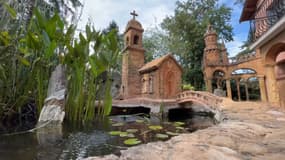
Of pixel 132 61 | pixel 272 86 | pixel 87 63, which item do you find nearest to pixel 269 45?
pixel 272 86

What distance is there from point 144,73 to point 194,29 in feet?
29.9

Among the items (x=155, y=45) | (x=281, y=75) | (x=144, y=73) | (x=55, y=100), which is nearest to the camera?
(x=55, y=100)

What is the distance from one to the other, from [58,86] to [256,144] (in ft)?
15.1

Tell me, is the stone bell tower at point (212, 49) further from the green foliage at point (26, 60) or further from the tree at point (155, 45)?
the green foliage at point (26, 60)

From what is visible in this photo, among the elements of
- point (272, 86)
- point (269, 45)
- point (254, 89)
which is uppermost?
point (269, 45)

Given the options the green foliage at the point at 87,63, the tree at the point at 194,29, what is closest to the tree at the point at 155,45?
the tree at the point at 194,29

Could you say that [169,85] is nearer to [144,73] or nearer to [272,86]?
[144,73]

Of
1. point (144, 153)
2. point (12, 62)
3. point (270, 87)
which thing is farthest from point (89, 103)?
point (270, 87)

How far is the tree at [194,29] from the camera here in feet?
60.1

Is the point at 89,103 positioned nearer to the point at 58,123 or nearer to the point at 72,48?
the point at 58,123

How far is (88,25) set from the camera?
4445mm

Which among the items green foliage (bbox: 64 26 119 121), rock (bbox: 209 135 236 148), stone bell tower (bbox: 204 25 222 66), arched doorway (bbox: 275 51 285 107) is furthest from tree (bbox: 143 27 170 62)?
rock (bbox: 209 135 236 148)

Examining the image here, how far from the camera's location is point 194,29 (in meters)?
18.2

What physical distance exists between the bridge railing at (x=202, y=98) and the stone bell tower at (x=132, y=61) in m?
4.26
